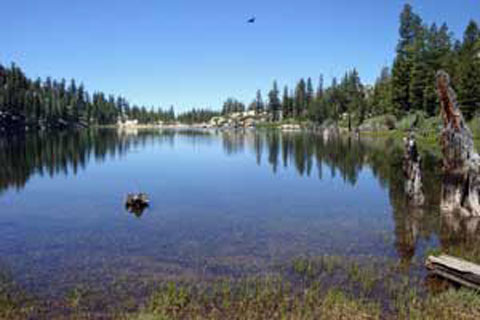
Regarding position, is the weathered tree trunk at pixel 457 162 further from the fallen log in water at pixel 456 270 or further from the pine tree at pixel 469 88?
the pine tree at pixel 469 88

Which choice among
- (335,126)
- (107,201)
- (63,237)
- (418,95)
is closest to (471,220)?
(63,237)

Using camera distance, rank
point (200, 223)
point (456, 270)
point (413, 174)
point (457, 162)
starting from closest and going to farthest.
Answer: point (456, 270) → point (200, 223) → point (457, 162) → point (413, 174)

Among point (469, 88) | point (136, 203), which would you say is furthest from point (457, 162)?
point (469, 88)

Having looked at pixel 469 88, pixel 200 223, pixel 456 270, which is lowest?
pixel 200 223

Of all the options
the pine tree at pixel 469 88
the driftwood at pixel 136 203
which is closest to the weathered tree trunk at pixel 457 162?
the driftwood at pixel 136 203

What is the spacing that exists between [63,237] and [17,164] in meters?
33.7

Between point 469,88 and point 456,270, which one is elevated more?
point 469,88

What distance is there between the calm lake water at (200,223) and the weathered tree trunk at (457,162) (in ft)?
4.72

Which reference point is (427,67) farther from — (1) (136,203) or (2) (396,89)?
(1) (136,203)

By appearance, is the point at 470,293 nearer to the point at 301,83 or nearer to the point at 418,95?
the point at 418,95

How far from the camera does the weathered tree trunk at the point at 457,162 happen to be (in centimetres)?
2100

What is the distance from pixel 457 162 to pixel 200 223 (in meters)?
14.0

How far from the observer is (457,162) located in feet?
70.4

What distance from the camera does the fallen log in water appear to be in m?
11.1
